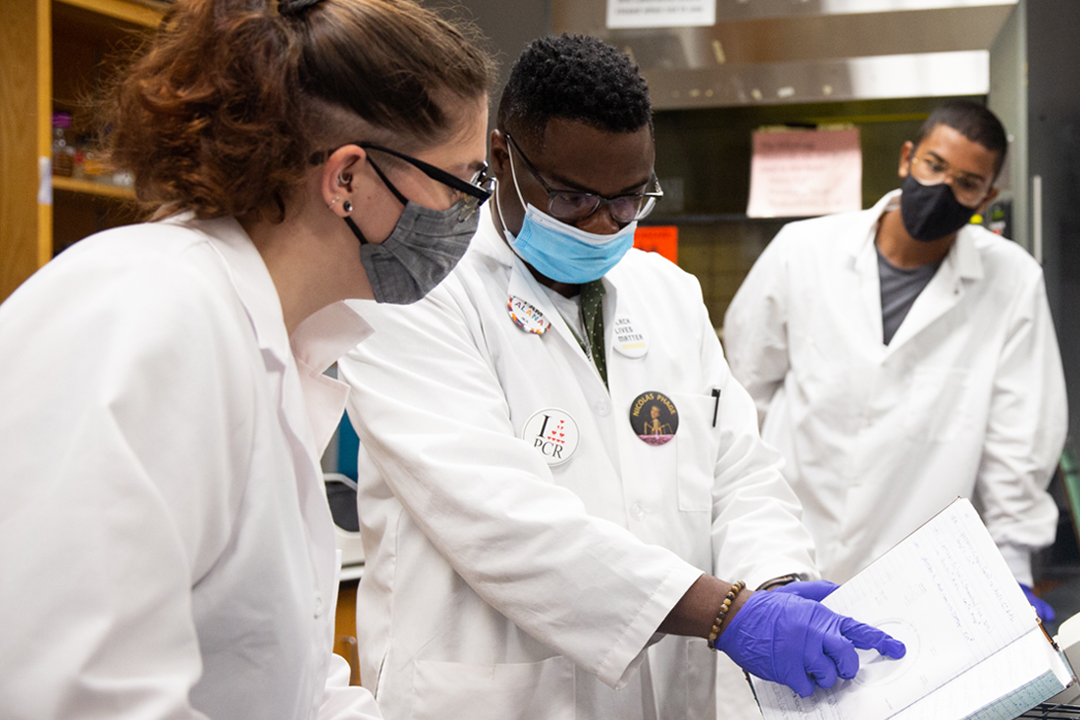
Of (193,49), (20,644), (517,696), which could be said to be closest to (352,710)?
(517,696)

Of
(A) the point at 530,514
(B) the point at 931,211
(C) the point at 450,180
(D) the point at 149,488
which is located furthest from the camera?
(B) the point at 931,211

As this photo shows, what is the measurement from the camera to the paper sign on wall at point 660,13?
7.12 ft

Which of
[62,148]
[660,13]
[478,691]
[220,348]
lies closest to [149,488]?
[220,348]

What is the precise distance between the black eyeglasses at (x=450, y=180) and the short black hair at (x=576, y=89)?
1.05ft

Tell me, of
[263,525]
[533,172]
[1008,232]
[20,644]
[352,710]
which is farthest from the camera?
[1008,232]

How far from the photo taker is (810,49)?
214 centimetres

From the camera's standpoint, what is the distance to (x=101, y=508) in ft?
1.78

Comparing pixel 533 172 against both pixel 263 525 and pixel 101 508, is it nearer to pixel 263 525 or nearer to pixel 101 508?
pixel 263 525

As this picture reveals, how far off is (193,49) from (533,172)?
577mm

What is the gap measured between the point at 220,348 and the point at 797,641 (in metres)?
0.64

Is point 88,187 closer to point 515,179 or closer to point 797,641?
point 515,179

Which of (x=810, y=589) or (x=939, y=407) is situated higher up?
(x=939, y=407)

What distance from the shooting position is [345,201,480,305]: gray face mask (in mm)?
834

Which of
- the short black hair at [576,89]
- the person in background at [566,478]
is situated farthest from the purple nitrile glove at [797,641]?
the short black hair at [576,89]
